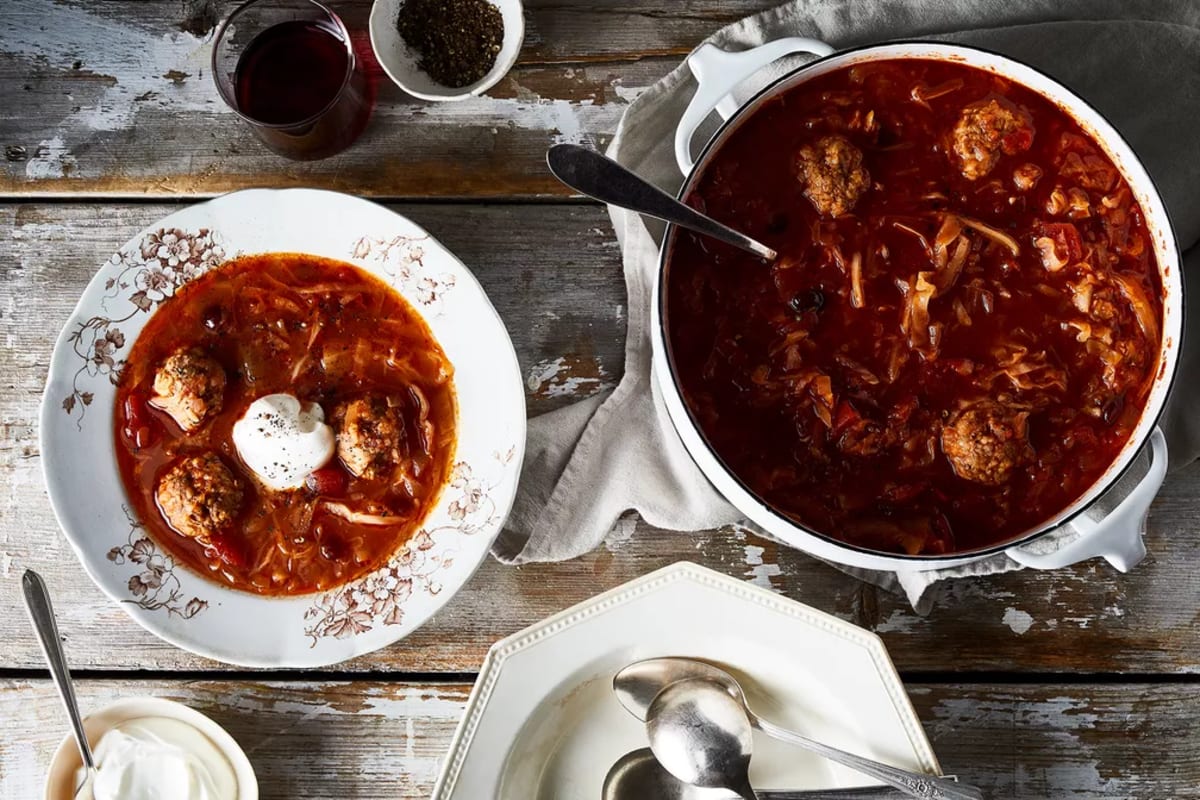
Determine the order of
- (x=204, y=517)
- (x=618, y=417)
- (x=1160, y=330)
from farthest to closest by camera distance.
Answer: (x=618, y=417), (x=204, y=517), (x=1160, y=330)

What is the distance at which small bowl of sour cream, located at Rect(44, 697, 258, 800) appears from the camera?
97.5 inches

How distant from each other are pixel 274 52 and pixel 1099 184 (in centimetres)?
194

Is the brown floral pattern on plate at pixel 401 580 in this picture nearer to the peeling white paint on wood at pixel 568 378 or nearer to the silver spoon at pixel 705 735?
the peeling white paint on wood at pixel 568 378

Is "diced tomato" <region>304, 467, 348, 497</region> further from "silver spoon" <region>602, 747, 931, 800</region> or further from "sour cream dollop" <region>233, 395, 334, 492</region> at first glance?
"silver spoon" <region>602, 747, 931, 800</region>

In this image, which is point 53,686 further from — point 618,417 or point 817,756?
point 817,756

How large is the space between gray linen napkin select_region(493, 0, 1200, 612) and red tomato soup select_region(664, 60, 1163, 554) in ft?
1.25

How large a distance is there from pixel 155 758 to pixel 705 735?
1.32 meters

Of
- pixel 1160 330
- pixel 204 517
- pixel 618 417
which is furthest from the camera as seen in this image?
pixel 618 417

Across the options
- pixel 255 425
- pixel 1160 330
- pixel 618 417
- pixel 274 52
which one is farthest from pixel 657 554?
pixel 274 52

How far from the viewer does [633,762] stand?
8.14ft

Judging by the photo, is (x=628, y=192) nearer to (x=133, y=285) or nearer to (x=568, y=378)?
(x=568, y=378)

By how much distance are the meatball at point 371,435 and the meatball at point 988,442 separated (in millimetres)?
1230

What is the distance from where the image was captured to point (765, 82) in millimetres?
2469

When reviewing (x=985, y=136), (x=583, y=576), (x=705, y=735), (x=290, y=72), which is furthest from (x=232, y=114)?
(x=705, y=735)
